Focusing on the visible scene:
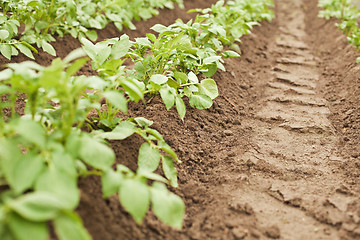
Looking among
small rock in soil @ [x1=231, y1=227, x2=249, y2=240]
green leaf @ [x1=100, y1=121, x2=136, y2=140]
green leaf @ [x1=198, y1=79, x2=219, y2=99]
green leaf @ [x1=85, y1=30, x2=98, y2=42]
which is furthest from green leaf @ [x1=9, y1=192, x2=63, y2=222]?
green leaf @ [x1=85, y1=30, x2=98, y2=42]

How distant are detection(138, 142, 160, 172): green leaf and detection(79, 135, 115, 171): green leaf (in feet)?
1.20

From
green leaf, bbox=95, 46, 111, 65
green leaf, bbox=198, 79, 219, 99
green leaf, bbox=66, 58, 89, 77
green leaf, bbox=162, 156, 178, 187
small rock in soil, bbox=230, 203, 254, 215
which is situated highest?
green leaf, bbox=66, 58, 89, 77

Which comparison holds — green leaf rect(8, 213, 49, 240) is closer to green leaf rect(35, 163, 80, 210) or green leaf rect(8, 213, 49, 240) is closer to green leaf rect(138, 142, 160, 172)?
green leaf rect(35, 163, 80, 210)

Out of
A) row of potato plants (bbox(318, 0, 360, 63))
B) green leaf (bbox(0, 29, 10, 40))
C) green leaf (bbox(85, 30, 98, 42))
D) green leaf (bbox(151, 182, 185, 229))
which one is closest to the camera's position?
green leaf (bbox(151, 182, 185, 229))

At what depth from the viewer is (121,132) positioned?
175cm

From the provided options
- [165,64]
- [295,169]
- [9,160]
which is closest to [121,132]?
[9,160]

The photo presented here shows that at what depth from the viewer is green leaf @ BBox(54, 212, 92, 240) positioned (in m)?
→ 1.08

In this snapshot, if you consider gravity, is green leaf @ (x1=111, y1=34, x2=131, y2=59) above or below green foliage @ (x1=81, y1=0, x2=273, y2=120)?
above

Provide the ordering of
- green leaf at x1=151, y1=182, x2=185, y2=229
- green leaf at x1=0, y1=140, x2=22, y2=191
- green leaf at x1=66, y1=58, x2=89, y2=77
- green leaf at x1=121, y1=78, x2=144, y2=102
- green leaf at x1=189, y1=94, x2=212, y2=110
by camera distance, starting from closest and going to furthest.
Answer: green leaf at x1=0, y1=140, x2=22, y2=191 < green leaf at x1=151, y1=182, x2=185, y2=229 < green leaf at x1=66, y1=58, x2=89, y2=77 < green leaf at x1=121, y1=78, x2=144, y2=102 < green leaf at x1=189, y1=94, x2=212, y2=110

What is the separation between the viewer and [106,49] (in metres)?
2.00

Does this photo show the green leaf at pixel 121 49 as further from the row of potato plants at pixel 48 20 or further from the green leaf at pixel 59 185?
the green leaf at pixel 59 185

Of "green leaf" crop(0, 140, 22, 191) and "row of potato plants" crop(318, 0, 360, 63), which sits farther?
"row of potato plants" crop(318, 0, 360, 63)

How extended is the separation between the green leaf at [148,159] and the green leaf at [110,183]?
0.36m

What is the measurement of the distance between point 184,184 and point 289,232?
0.65 meters
